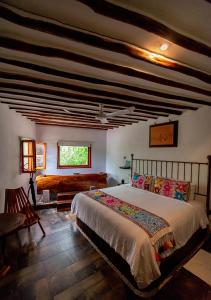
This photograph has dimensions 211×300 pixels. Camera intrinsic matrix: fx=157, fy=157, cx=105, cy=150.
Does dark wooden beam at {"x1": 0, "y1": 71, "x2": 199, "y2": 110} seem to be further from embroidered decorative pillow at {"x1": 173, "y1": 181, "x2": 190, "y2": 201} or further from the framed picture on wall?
embroidered decorative pillow at {"x1": 173, "y1": 181, "x2": 190, "y2": 201}

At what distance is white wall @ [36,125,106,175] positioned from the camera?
491 cm

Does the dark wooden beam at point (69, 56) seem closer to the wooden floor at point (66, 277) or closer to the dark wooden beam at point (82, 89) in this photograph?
the dark wooden beam at point (82, 89)

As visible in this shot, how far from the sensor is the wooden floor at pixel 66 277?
1701 millimetres

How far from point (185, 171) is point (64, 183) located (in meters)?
3.16

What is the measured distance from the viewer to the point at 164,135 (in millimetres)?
3672

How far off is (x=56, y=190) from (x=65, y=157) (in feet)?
3.82

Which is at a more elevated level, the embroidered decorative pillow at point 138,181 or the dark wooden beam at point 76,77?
the dark wooden beam at point 76,77

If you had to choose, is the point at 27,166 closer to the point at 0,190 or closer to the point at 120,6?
the point at 0,190

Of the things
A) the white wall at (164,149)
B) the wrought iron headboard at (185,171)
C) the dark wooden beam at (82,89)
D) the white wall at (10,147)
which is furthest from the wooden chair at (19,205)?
the white wall at (164,149)

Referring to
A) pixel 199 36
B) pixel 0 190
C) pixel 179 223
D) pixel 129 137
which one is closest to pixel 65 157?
pixel 129 137

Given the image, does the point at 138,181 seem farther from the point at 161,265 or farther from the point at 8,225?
the point at 8,225

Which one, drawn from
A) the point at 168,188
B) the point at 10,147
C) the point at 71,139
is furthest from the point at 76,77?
the point at 71,139

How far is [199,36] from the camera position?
4.12 feet

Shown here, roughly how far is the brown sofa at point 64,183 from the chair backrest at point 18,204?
58.1 inches
